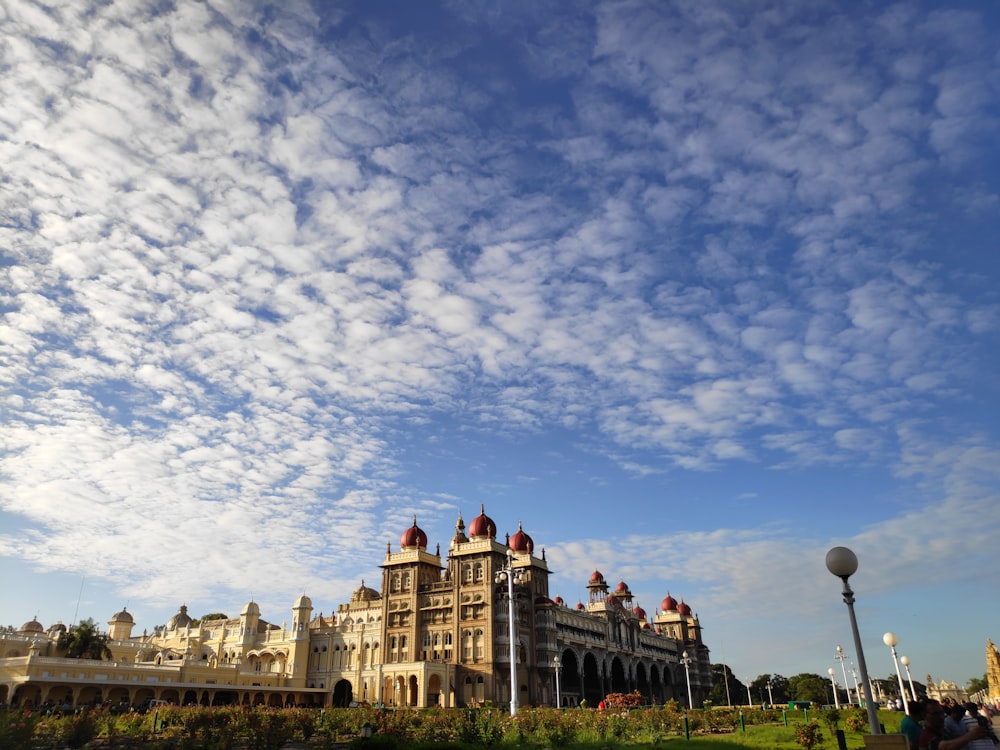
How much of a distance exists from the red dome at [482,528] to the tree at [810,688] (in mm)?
49272

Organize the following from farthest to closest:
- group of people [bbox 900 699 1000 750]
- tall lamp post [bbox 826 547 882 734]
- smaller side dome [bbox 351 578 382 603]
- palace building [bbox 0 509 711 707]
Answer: smaller side dome [bbox 351 578 382 603] < palace building [bbox 0 509 711 707] < tall lamp post [bbox 826 547 882 734] < group of people [bbox 900 699 1000 750]

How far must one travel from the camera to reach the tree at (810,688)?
97.0m

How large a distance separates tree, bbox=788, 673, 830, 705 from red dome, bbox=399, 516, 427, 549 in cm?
5466

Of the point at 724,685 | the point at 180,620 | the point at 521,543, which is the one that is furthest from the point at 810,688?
the point at 180,620

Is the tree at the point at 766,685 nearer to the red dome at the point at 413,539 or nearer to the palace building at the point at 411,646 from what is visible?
the palace building at the point at 411,646

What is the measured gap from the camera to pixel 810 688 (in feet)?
326

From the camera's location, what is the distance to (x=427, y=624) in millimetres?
78000

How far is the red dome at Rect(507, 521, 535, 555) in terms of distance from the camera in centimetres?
8281

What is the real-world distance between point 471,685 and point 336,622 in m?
23.0

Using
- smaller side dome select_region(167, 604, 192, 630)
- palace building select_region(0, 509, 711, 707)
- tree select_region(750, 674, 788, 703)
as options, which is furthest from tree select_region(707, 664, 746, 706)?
smaller side dome select_region(167, 604, 192, 630)

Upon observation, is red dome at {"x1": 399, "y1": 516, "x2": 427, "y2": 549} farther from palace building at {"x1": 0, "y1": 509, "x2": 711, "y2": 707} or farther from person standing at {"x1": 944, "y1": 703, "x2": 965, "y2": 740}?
person standing at {"x1": 944, "y1": 703, "x2": 965, "y2": 740}

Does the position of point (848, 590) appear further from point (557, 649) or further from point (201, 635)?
point (201, 635)

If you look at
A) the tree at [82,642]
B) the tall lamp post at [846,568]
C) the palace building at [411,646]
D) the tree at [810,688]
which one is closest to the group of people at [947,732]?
the tall lamp post at [846,568]

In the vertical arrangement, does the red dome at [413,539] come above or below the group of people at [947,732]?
above
